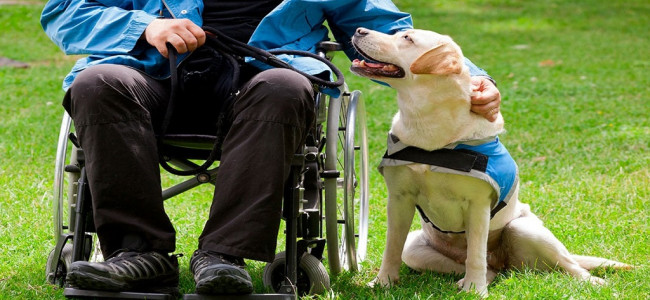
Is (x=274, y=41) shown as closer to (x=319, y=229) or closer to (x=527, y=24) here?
(x=319, y=229)

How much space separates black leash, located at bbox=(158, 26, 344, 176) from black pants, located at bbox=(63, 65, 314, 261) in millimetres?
125

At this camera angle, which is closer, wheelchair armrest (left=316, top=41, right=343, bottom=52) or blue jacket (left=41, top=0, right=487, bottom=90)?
blue jacket (left=41, top=0, right=487, bottom=90)

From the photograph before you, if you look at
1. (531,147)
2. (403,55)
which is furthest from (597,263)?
(531,147)

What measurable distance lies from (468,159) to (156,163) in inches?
42.9

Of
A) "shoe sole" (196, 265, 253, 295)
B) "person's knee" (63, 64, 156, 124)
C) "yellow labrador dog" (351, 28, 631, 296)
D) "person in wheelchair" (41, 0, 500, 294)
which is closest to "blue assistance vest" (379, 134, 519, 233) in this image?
"yellow labrador dog" (351, 28, 631, 296)

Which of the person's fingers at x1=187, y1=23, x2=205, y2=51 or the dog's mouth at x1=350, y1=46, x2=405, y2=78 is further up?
the person's fingers at x1=187, y1=23, x2=205, y2=51

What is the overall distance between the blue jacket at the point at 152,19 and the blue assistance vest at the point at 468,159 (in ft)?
1.16

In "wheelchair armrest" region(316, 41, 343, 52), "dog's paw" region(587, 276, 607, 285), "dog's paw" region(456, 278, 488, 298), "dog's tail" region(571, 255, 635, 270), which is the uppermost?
"wheelchair armrest" region(316, 41, 343, 52)

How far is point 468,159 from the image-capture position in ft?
10.2

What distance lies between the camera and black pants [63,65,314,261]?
276 centimetres

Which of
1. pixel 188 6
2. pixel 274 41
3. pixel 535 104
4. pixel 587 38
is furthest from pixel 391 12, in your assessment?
pixel 587 38

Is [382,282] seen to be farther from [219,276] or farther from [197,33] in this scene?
[197,33]

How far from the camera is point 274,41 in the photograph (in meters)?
3.34

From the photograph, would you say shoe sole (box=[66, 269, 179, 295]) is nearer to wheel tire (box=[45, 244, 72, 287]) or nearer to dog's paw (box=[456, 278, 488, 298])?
wheel tire (box=[45, 244, 72, 287])
